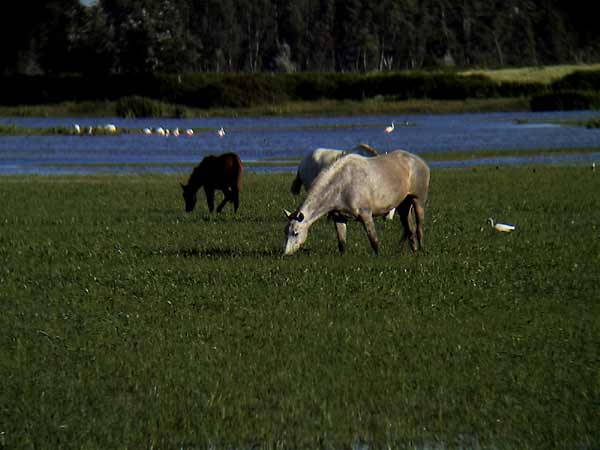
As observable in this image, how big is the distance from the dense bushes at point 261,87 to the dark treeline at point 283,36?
3.76 m

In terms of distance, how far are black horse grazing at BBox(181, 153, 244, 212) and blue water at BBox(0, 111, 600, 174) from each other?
54.8 feet

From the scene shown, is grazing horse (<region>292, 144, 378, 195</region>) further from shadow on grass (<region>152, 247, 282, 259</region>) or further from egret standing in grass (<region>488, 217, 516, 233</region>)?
shadow on grass (<region>152, 247, 282, 259</region>)

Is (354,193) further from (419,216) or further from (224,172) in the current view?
(224,172)

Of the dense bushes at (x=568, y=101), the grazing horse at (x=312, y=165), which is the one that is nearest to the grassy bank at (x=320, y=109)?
the dense bushes at (x=568, y=101)

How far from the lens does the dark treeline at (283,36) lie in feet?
406

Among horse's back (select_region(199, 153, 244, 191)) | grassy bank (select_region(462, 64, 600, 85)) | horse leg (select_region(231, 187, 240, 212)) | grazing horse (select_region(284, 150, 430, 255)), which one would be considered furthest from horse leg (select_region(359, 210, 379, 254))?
grassy bank (select_region(462, 64, 600, 85))

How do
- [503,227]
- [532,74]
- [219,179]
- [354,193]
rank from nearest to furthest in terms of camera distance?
[354,193] < [503,227] < [219,179] < [532,74]

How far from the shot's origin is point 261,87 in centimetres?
11531

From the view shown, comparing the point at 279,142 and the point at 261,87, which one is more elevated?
the point at 261,87

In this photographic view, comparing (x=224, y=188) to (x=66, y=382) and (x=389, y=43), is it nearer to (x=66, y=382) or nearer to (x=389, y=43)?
(x=66, y=382)

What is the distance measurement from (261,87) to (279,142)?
52629mm

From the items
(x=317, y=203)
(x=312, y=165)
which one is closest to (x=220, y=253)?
(x=317, y=203)

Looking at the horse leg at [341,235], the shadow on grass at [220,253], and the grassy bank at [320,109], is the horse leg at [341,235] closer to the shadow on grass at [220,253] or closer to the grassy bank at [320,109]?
the shadow on grass at [220,253]

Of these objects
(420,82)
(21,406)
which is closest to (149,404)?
(21,406)
